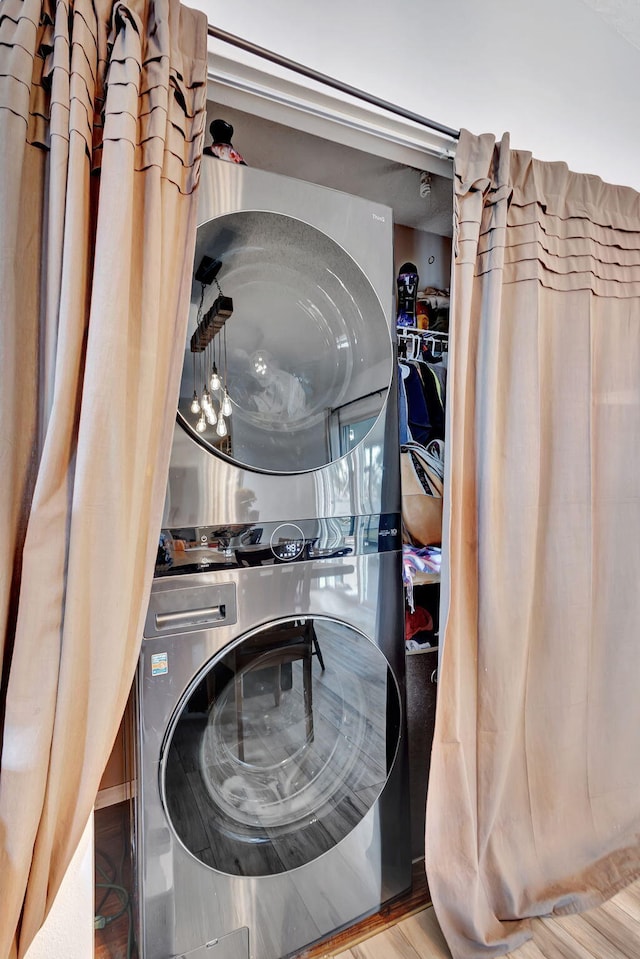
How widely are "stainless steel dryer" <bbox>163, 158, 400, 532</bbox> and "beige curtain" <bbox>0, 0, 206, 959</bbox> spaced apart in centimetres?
13

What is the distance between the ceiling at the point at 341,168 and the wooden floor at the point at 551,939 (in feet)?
6.38

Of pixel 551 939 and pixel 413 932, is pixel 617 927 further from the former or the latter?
pixel 413 932

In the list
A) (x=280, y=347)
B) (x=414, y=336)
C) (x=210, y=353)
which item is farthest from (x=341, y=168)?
(x=210, y=353)

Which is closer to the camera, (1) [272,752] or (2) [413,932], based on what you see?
(1) [272,752]

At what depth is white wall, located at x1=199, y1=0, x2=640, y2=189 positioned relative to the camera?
45.8 inches

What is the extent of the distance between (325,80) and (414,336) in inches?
25.8

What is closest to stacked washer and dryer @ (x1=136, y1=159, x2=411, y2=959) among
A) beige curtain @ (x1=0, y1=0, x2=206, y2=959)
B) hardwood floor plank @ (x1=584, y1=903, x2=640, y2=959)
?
beige curtain @ (x1=0, y1=0, x2=206, y2=959)

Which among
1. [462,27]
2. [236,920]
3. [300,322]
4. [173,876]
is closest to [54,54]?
[300,322]

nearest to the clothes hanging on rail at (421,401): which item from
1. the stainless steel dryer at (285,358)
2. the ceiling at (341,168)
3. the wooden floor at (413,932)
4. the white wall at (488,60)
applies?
the stainless steel dryer at (285,358)

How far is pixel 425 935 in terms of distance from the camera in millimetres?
1227

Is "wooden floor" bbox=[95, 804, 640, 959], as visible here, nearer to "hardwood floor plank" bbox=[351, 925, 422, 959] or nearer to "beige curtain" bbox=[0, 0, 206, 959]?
"hardwood floor plank" bbox=[351, 925, 422, 959]

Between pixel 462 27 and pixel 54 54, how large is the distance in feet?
3.75

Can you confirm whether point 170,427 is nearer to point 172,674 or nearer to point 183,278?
point 183,278

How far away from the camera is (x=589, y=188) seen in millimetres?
1386
